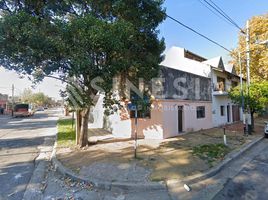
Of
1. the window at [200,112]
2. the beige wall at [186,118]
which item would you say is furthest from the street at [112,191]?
the window at [200,112]

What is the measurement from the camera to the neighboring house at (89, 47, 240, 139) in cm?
1265

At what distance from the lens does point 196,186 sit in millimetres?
5816

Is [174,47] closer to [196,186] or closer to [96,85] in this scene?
[96,85]

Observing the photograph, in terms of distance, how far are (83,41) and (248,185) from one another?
6.41m

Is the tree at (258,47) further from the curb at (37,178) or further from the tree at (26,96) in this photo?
the tree at (26,96)

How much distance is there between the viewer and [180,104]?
46.7 feet

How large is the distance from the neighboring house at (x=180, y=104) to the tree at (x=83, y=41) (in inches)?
151

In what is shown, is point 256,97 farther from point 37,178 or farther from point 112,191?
point 37,178

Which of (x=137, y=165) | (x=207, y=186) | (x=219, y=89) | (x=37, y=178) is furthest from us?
(x=219, y=89)

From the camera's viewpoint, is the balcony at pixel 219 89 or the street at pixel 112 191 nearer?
the street at pixel 112 191

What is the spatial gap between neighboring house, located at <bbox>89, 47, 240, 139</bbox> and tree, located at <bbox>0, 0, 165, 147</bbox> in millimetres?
3836

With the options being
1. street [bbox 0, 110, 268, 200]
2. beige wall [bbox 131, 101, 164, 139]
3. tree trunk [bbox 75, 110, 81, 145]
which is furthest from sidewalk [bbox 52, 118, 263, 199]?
beige wall [bbox 131, 101, 164, 139]

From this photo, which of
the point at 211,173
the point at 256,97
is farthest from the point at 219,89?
the point at 211,173

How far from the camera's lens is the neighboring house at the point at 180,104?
12648mm
